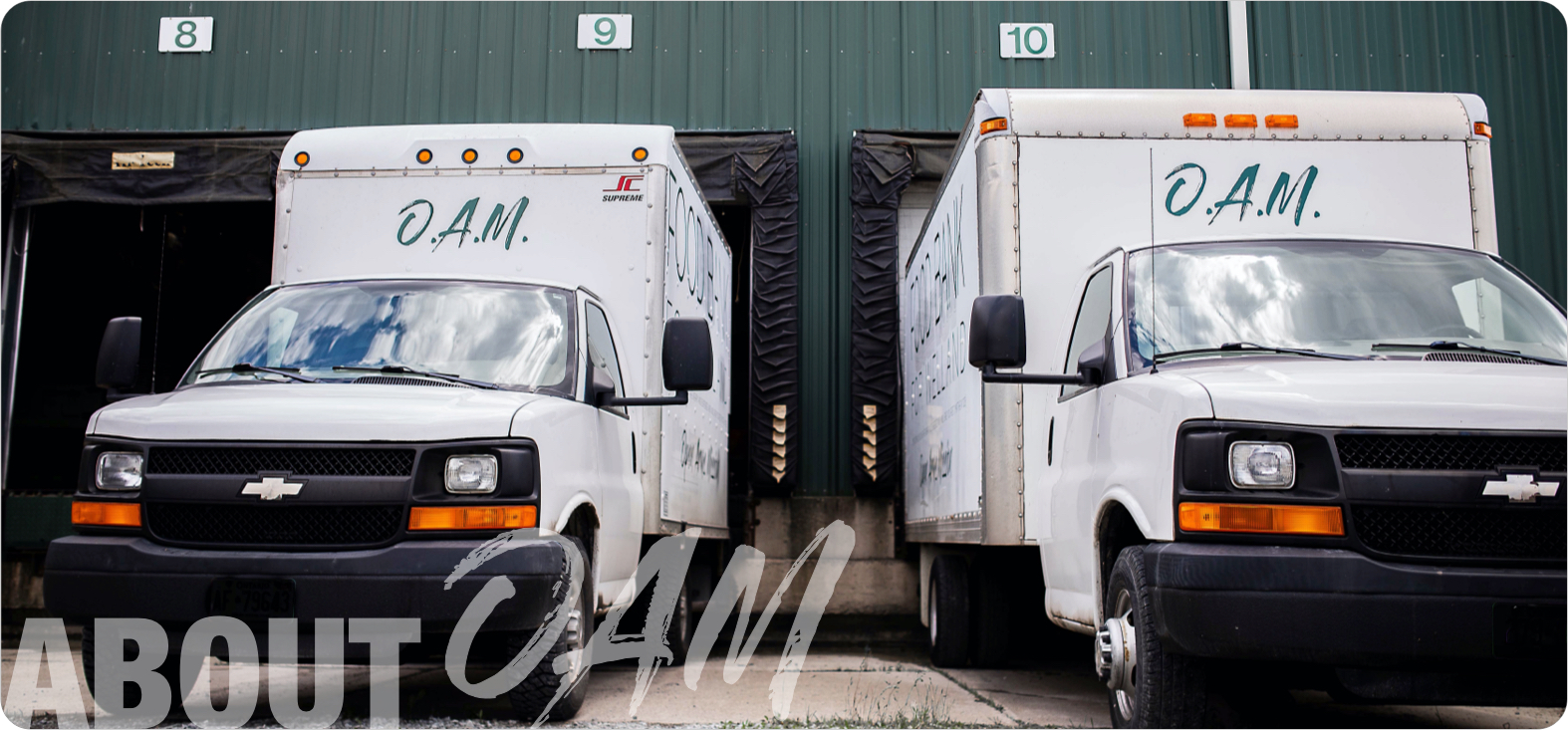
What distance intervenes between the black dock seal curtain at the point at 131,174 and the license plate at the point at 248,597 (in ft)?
27.4

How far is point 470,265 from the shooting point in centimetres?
664

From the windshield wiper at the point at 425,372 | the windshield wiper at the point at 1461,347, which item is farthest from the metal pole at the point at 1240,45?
the windshield wiper at the point at 425,372

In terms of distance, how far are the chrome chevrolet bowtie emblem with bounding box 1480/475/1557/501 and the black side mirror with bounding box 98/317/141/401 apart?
18.5ft

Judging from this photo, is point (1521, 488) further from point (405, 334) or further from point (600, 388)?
point (405, 334)

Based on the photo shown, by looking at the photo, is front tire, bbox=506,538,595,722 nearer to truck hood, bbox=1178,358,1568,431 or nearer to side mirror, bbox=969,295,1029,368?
side mirror, bbox=969,295,1029,368

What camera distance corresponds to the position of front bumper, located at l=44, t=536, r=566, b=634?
4383mm

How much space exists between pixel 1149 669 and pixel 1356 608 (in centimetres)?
75

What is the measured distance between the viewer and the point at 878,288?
11680mm

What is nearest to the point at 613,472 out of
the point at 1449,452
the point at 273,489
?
the point at 273,489

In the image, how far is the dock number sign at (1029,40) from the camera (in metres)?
12.2

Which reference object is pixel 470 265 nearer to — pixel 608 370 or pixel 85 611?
pixel 608 370

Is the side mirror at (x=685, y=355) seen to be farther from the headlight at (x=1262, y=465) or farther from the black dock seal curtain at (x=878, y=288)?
the black dock seal curtain at (x=878, y=288)

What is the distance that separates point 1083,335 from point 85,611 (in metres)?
4.39

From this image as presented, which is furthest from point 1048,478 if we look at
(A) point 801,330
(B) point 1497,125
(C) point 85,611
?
(B) point 1497,125
